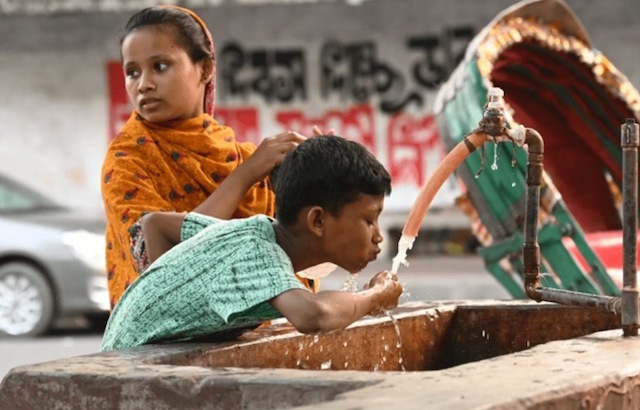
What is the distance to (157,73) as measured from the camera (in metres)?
4.10

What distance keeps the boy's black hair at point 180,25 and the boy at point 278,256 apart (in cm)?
89

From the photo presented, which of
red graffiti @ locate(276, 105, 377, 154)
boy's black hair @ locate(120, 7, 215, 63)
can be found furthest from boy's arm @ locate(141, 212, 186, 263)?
red graffiti @ locate(276, 105, 377, 154)

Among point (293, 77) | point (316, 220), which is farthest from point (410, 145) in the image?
point (316, 220)

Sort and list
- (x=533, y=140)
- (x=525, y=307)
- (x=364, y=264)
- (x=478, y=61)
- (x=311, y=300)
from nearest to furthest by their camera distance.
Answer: (x=311, y=300) → (x=364, y=264) → (x=533, y=140) → (x=525, y=307) → (x=478, y=61)

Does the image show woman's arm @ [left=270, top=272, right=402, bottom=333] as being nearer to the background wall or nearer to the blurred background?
the blurred background

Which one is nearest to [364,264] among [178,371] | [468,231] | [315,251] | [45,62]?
[315,251]

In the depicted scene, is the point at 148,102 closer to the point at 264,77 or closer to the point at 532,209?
the point at 532,209

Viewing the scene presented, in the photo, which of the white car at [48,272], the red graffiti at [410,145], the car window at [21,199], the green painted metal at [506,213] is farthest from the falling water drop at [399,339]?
the red graffiti at [410,145]

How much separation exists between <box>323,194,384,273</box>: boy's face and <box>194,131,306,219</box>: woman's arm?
1.99 ft

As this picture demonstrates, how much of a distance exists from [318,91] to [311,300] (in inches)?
571

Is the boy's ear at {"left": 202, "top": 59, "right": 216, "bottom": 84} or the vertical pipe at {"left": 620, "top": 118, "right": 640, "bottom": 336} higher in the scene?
the boy's ear at {"left": 202, "top": 59, "right": 216, "bottom": 84}

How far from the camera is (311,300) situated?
10.3 feet

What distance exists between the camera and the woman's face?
4.10 meters

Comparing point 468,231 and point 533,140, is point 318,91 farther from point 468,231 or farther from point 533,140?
point 533,140
